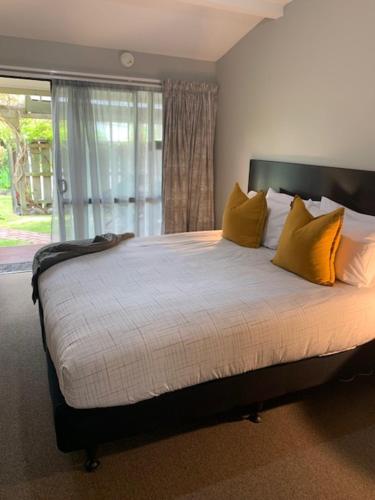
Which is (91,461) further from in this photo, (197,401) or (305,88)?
(305,88)

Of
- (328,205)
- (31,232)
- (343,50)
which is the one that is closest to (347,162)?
(328,205)

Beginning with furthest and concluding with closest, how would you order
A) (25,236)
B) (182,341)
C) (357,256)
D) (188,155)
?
(25,236) → (188,155) → (357,256) → (182,341)

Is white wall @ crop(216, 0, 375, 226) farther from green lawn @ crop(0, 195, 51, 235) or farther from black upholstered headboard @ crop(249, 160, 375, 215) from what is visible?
green lawn @ crop(0, 195, 51, 235)

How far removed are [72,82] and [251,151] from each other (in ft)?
6.15

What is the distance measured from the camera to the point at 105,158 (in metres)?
3.74

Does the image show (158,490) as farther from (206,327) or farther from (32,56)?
(32,56)

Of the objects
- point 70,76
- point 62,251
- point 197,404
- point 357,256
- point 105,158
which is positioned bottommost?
point 197,404

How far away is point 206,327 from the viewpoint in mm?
1562

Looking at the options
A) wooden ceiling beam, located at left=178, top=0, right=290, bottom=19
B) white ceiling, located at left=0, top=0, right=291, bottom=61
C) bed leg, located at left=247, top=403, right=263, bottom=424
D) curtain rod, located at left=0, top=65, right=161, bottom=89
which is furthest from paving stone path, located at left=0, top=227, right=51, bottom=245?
bed leg, located at left=247, top=403, right=263, bottom=424

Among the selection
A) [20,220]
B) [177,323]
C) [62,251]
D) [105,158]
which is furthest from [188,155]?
[20,220]

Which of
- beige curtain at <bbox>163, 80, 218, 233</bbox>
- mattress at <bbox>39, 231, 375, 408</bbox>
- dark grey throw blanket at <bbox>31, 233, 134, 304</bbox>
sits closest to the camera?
mattress at <bbox>39, 231, 375, 408</bbox>

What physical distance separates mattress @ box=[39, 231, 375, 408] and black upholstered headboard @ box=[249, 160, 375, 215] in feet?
2.36

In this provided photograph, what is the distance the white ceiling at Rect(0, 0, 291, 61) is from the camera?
2867 mm

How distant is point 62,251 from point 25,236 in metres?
3.36
